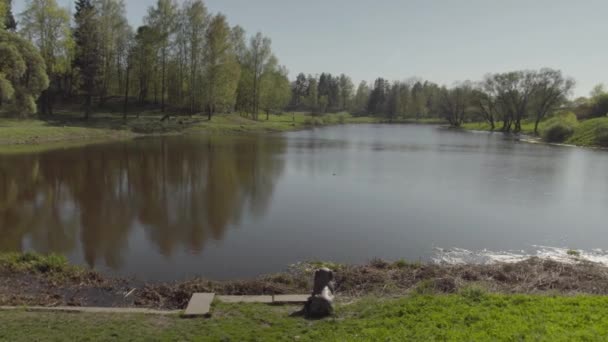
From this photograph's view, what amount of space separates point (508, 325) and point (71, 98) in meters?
65.3

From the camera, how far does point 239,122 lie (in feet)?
202

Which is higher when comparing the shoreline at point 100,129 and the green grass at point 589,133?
the green grass at point 589,133

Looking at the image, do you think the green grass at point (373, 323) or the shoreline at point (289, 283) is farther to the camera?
the shoreline at point (289, 283)

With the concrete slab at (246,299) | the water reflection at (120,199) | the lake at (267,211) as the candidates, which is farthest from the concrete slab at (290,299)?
the water reflection at (120,199)

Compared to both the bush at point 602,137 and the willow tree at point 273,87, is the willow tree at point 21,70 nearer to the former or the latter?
the willow tree at point 273,87

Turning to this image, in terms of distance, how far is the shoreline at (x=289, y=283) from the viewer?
792cm

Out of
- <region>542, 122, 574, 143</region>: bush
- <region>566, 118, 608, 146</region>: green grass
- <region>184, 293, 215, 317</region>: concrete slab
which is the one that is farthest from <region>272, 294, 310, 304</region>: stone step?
<region>542, 122, 574, 143</region>: bush

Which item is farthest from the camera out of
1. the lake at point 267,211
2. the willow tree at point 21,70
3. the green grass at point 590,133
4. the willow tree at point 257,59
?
the willow tree at point 257,59

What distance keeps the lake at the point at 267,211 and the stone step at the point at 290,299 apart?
7.67 ft

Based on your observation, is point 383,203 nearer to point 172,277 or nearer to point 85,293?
point 172,277

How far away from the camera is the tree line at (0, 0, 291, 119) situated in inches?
1821

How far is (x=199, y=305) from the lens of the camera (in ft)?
23.6

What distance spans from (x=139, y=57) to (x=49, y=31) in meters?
12.1

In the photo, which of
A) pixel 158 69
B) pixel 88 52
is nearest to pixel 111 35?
pixel 88 52
